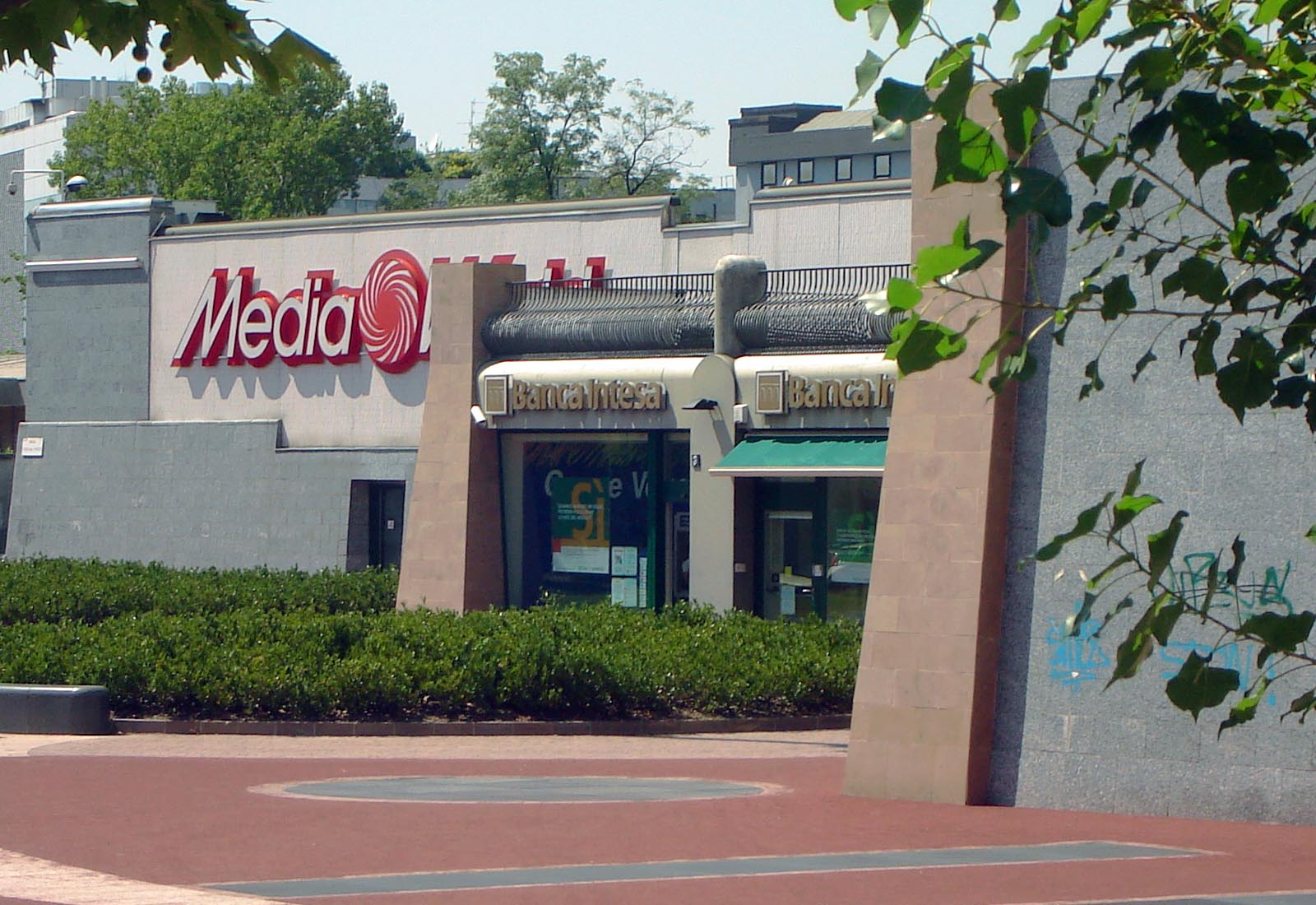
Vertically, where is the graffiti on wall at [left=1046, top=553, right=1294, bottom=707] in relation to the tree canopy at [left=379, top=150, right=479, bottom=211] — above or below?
below

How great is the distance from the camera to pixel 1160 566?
151 inches

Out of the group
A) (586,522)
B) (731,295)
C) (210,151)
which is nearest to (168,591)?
(586,522)

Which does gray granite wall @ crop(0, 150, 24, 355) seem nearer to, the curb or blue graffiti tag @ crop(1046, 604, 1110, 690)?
the curb

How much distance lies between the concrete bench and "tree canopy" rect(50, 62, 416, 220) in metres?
51.4

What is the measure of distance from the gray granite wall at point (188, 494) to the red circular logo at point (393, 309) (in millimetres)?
1787

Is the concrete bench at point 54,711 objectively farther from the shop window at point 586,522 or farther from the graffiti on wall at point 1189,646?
the shop window at point 586,522

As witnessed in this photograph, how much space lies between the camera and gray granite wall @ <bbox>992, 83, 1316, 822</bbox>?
11.7 meters

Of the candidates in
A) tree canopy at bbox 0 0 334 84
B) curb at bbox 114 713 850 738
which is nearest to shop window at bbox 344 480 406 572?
curb at bbox 114 713 850 738

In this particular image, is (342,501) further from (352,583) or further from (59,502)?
(59,502)

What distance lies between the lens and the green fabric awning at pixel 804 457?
24453mm

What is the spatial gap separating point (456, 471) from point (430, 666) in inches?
382

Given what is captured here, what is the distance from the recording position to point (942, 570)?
43.3 feet

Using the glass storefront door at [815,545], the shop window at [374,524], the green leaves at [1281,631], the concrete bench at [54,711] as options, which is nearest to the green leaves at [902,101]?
the green leaves at [1281,631]

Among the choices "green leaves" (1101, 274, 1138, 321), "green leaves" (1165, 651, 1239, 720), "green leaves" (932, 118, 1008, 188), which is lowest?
"green leaves" (1165, 651, 1239, 720)
